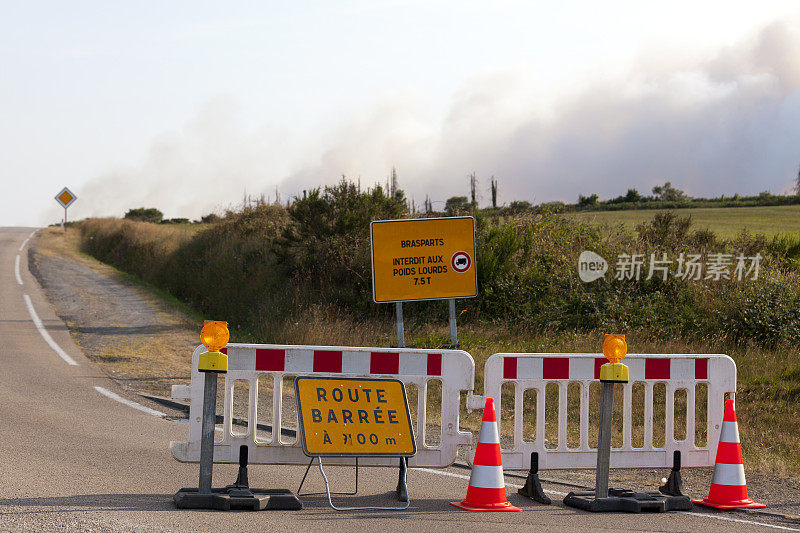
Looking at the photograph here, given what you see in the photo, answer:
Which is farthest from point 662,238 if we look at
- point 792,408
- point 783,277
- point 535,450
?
point 535,450

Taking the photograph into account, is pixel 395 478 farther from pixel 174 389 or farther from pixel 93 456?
pixel 93 456

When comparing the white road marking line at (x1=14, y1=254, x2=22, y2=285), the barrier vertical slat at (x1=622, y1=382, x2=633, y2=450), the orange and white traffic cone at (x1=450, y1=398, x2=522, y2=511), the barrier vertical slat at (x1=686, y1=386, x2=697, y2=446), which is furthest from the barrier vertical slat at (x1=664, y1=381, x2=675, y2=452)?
the white road marking line at (x1=14, y1=254, x2=22, y2=285)

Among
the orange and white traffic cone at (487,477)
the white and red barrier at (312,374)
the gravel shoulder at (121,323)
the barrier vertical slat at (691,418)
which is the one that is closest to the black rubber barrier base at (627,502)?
the orange and white traffic cone at (487,477)

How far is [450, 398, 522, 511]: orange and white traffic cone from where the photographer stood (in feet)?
20.7

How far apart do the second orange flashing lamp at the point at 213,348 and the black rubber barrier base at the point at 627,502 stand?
3.01m

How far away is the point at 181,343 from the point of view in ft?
55.0

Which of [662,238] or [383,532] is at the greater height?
[662,238]

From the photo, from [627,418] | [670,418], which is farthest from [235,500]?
[670,418]

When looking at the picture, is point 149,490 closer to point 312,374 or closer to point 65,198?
point 312,374

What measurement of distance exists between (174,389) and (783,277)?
52.8 feet

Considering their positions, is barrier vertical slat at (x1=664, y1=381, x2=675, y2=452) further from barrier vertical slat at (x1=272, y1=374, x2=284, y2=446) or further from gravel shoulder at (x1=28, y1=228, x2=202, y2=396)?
A: gravel shoulder at (x1=28, y1=228, x2=202, y2=396)

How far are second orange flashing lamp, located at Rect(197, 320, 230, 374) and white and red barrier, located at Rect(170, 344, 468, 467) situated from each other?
0.62 metres

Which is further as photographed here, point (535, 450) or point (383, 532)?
point (535, 450)

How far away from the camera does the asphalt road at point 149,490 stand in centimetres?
560
